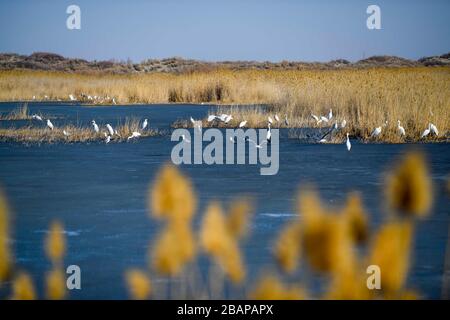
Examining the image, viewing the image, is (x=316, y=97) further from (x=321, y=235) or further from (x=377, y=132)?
(x=321, y=235)

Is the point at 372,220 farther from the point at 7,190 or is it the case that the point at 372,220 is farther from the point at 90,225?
the point at 7,190

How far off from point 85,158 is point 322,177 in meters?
4.31

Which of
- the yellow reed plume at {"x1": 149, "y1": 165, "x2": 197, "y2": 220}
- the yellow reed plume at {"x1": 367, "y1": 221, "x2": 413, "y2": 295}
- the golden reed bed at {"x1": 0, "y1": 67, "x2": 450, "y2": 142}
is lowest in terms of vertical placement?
the yellow reed plume at {"x1": 367, "y1": 221, "x2": 413, "y2": 295}

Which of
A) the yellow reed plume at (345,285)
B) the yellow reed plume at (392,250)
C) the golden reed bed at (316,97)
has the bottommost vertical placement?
the yellow reed plume at (345,285)

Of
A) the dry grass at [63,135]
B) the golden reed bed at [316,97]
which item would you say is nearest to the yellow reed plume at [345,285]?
the golden reed bed at [316,97]

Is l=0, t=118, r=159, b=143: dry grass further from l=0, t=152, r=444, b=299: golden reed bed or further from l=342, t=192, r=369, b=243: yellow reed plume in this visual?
l=342, t=192, r=369, b=243: yellow reed plume

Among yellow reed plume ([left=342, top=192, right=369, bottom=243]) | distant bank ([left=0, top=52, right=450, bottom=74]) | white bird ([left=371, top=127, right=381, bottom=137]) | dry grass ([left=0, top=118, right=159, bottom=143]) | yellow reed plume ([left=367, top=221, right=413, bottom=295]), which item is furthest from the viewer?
distant bank ([left=0, top=52, right=450, bottom=74])

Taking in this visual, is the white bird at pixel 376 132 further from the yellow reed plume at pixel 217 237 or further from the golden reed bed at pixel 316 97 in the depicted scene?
the yellow reed plume at pixel 217 237

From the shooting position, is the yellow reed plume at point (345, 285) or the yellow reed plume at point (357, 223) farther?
the yellow reed plume at point (357, 223)

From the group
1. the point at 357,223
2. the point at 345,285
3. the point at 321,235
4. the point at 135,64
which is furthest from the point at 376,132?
the point at 135,64

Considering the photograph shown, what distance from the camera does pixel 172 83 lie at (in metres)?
33.6

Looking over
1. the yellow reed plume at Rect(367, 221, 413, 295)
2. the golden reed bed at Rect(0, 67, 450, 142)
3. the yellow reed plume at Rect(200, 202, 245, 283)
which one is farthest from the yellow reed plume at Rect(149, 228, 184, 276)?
the golden reed bed at Rect(0, 67, 450, 142)

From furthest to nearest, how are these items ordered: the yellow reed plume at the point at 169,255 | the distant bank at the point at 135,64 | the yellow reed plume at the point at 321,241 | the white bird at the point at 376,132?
the distant bank at the point at 135,64, the white bird at the point at 376,132, the yellow reed plume at the point at 169,255, the yellow reed plume at the point at 321,241

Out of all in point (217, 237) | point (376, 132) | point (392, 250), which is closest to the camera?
point (392, 250)
